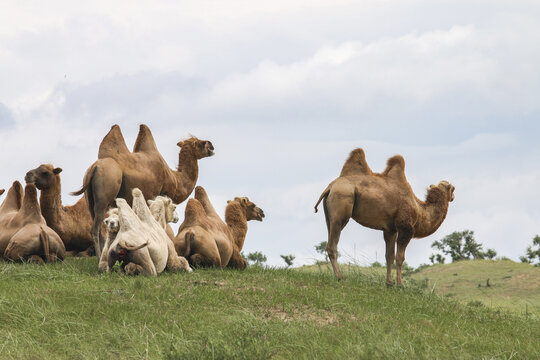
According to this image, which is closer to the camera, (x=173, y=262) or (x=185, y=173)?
(x=173, y=262)

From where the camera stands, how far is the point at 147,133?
14.5 meters

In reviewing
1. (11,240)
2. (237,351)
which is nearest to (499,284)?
(11,240)

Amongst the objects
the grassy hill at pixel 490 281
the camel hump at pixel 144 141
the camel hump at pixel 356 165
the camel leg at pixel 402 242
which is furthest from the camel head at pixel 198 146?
the grassy hill at pixel 490 281

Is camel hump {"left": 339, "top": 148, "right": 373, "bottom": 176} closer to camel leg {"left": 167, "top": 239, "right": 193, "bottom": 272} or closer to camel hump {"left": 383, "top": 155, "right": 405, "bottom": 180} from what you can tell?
camel hump {"left": 383, "top": 155, "right": 405, "bottom": 180}

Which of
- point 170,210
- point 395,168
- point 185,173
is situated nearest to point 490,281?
point 395,168

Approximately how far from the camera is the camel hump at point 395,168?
45.8 ft

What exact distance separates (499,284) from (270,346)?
1259 cm

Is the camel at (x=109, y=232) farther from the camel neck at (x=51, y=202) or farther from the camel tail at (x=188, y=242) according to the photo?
the camel neck at (x=51, y=202)

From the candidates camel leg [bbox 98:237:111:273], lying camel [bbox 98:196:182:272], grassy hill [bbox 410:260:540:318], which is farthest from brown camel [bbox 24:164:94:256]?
grassy hill [bbox 410:260:540:318]

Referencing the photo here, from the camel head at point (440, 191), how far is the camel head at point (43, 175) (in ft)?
22.5

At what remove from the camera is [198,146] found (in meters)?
15.2

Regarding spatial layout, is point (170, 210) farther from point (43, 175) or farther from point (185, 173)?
point (43, 175)

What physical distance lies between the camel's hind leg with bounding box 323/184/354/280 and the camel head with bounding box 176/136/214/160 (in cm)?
313

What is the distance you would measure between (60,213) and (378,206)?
19.4 feet
